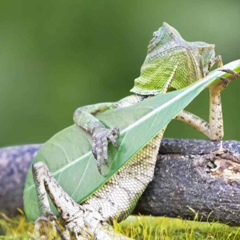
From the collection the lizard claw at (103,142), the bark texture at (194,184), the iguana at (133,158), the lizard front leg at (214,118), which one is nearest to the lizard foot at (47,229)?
the iguana at (133,158)

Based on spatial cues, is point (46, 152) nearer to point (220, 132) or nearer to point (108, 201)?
point (108, 201)

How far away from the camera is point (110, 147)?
159 centimetres

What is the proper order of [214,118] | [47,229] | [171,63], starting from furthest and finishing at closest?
[214,118], [171,63], [47,229]

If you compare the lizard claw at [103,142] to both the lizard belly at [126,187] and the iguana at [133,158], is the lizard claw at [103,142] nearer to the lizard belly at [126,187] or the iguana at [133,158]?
the iguana at [133,158]

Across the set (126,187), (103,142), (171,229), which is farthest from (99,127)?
(171,229)

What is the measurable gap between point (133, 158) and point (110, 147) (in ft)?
0.40

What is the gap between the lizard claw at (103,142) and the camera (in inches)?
61.5

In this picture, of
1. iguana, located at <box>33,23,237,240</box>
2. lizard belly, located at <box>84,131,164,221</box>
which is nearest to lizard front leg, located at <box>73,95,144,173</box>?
iguana, located at <box>33,23,237,240</box>

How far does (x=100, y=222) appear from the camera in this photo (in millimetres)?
1656

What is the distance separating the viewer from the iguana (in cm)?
163

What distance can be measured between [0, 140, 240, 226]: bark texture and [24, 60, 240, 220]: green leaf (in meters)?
0.17

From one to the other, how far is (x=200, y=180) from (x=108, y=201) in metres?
0.20

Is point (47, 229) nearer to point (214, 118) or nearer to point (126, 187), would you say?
Answer: point (126, 187)

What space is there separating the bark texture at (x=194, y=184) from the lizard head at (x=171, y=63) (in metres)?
0.15
